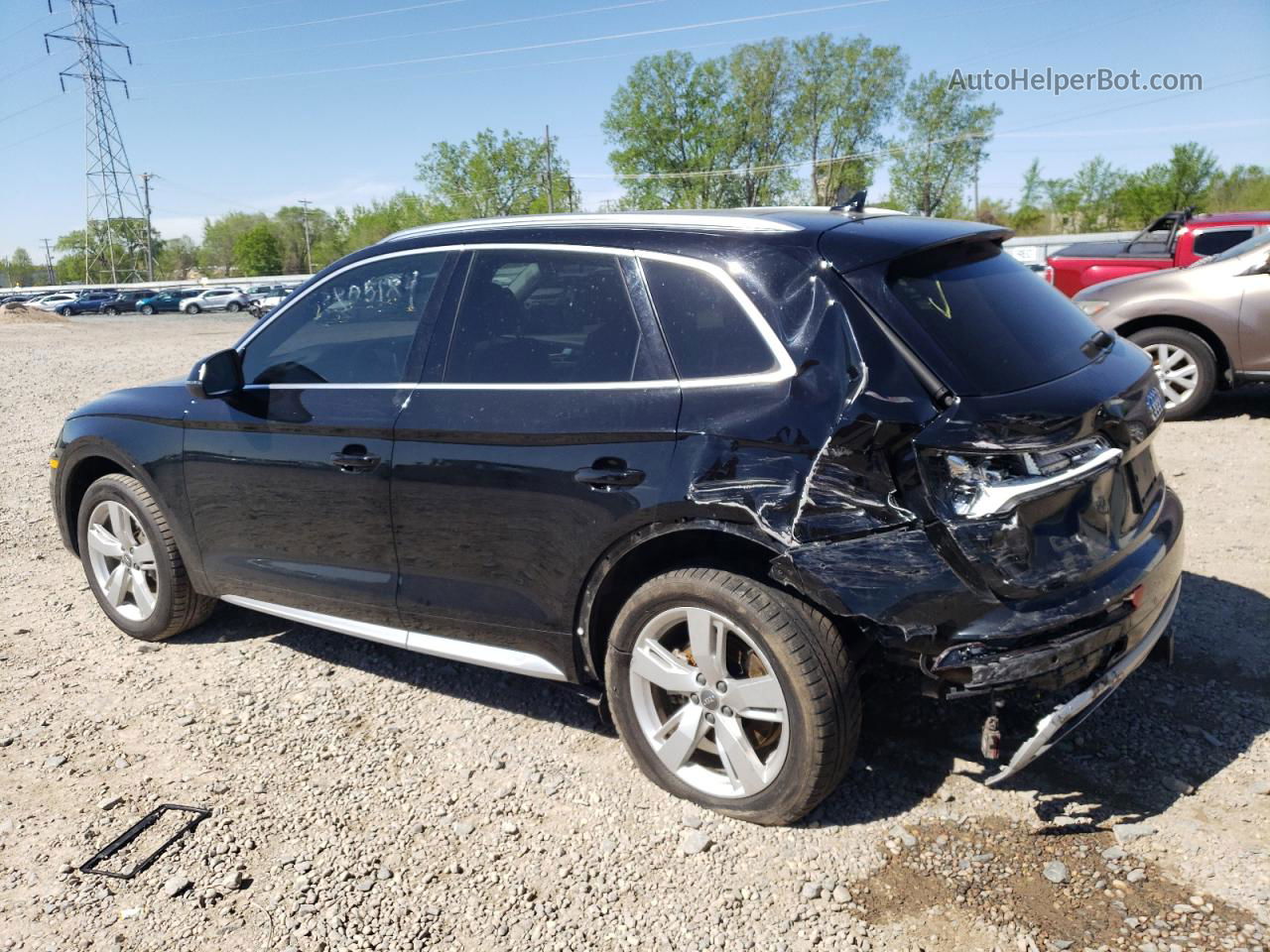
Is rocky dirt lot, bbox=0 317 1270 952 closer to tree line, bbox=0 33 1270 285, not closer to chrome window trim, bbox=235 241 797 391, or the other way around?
chrome window trim, bbox=235 241 797 391

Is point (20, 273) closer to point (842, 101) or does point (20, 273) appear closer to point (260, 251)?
point (260, 251)

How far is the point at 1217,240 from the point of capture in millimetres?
10984

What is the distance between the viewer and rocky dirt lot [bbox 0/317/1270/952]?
2.63m

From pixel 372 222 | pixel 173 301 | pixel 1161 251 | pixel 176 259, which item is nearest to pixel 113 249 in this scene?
pixel 176 259

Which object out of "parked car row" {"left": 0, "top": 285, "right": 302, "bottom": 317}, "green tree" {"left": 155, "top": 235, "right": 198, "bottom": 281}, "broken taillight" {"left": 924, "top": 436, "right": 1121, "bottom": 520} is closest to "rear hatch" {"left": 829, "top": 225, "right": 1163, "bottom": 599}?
"broken taillight" {"left": 924, "top": 436, "right": 1121, "bottom": 520}

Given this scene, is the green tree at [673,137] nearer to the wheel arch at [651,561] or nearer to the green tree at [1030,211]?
the green tree at [1030,211]

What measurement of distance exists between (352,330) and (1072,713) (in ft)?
9.55

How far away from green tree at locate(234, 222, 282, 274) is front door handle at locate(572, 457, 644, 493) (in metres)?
115

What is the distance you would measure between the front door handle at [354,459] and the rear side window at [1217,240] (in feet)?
34.9

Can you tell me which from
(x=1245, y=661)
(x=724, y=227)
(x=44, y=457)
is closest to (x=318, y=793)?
(x=724, y=227)

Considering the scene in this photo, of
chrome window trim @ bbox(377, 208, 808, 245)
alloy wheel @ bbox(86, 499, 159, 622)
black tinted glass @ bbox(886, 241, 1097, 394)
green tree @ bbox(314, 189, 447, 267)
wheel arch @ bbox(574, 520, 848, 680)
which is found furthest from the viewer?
green tree @ bbox(314, 189, 447, 267)

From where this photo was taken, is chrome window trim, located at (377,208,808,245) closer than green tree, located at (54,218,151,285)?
Yes

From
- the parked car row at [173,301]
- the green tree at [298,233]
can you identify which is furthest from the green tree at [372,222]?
the parked car row at [173,301]

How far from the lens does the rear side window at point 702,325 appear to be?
288 centimetres
